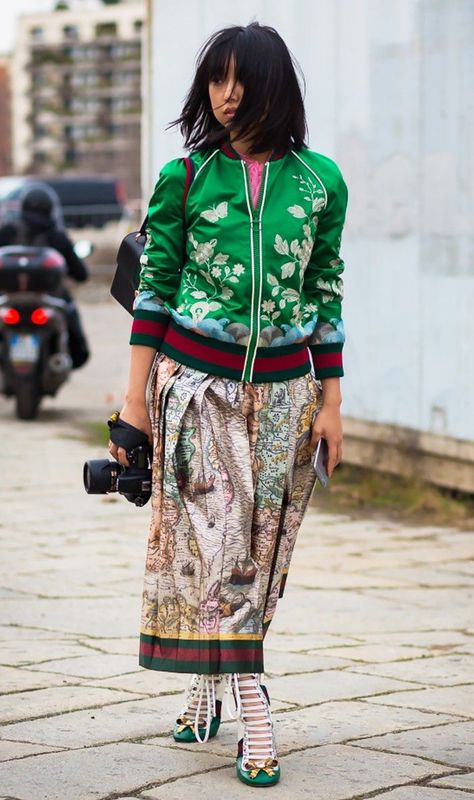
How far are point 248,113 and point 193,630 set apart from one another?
1.17 metres

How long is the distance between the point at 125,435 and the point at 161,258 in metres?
0.41

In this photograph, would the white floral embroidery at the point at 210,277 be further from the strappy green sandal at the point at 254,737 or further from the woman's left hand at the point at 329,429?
the strappy green sandal at the point at 254,737

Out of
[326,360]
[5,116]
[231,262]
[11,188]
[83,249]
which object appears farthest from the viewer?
[5,116]

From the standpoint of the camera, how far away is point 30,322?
10.7m

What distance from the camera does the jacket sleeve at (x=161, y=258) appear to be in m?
3.54

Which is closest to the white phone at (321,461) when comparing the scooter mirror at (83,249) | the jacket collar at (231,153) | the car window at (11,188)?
the jacket collar at (231,153)

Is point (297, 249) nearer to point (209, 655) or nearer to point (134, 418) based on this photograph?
point (134, 418)

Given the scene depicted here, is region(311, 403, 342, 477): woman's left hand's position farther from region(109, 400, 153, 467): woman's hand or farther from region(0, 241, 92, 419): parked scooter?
region(0, 241, 92, 419): parked scooter

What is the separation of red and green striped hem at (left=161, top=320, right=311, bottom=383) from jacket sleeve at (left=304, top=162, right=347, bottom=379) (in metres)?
0.12

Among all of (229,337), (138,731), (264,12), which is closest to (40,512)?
(264,12)

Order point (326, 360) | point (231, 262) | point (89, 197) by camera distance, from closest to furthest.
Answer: point (231, 262) < point (326, 360) < point (89, 197)

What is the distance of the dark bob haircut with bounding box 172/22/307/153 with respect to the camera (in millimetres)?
3535

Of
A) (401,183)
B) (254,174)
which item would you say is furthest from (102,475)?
(401,183)

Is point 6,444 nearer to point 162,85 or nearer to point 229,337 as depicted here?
point 162,85
